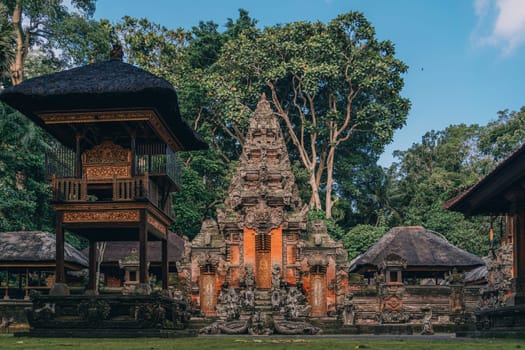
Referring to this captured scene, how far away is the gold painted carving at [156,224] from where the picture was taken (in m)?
18.6

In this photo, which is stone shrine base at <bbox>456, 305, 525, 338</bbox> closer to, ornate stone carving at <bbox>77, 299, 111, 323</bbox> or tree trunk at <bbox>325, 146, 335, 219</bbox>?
ornate stone carving at <bbox>77, 299, 111, 323</bbox>

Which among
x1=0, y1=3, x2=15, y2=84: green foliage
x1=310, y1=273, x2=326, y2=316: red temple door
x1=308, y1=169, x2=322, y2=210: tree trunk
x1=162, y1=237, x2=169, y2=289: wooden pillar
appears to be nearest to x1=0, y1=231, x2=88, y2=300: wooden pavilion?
x1=0, y1=3, x2=15, y2=84: green foliage

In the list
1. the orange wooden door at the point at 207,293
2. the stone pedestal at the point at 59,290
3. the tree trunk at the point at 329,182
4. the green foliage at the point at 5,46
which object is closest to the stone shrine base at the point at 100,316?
the stone pedestal at the point at 59,290

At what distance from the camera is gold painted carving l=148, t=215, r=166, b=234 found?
18562mm

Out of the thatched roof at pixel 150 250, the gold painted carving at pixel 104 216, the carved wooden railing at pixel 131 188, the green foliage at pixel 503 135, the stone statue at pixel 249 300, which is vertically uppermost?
the green foliage at pixel 503 135

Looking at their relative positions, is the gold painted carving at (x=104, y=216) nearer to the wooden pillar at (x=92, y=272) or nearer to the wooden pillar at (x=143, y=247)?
the wooden pillar at (x=143, y=247)

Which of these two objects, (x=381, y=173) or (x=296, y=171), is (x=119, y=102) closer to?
(x=296, y=171)

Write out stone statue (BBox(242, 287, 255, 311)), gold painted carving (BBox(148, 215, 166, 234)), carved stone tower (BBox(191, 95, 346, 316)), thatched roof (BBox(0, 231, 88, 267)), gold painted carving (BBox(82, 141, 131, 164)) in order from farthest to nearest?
carved stone tower (BBox(191, 95, 346, 316)) → stone statue (BBox(242, 287, 255, 311)) → thatched roof (BBox(0, 231, 88, 267)) → gold painted carving (BBox(82, 141, 131, 164)) → gold painted carving (BBox(148, 215, 166, 234))

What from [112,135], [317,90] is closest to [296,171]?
[317,90]

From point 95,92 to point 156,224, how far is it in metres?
3.70

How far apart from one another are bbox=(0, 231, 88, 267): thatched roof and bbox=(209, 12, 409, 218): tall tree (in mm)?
18143

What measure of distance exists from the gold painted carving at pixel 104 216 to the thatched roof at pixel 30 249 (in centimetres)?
1156

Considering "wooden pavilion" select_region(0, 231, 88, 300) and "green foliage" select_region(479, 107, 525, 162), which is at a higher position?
"green foliage" select_region(479, 107, 525, 162)

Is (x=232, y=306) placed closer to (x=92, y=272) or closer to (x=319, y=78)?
(x=92, y=272)
